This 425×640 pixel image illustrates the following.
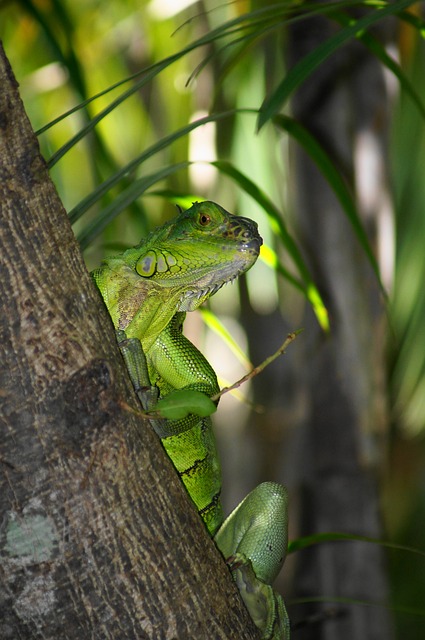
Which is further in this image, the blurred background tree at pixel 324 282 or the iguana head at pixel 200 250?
the blurred background tree at pixel 324 282

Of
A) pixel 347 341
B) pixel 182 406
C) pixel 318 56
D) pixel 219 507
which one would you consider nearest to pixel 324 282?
pixel 347 341

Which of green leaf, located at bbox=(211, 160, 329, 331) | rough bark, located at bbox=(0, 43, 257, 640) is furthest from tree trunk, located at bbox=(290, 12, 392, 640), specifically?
rough bark, located at bbox=(0, 43, 257, 640)

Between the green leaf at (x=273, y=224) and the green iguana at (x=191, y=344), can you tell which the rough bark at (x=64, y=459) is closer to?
the green iguana at (x=191, y=344)

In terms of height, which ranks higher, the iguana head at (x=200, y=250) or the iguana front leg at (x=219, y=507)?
the iguana head at (x=200, y=250)

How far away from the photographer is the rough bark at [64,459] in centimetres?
57

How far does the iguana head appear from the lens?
3.01 feet

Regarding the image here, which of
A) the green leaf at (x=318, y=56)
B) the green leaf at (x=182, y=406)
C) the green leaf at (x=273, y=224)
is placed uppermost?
the green leaf at (x=318, y=56)

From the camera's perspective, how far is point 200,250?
3.06ft

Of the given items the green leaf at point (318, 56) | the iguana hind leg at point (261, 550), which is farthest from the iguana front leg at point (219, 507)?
the green leaf at point (318, 56)

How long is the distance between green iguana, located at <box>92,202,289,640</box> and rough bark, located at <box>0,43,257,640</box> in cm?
26

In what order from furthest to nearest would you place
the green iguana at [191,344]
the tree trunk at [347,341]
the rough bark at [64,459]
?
1. the tree trunk at [347,341]
2. the green iguana at [191,344]
3. the rough bark at [64,459]

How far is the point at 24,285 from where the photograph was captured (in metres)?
0.57

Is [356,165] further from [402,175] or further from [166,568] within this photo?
[166,568]

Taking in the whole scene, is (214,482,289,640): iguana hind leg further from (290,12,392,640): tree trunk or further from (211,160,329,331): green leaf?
(290,12,392,640): tree trunk
